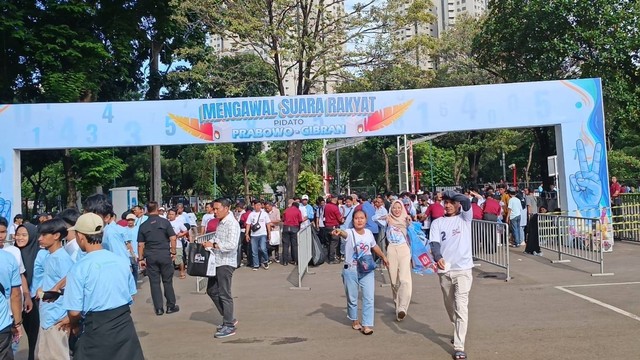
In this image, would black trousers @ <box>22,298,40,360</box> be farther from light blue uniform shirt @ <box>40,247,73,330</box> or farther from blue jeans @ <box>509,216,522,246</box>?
blue jeans @ <box>509,216,522,246</box>

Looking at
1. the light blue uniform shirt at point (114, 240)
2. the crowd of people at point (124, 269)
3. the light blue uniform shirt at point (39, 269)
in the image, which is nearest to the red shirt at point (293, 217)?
the crowd of people at point (124, 269)

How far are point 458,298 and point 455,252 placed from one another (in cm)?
53

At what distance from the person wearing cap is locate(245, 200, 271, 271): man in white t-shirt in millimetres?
10477

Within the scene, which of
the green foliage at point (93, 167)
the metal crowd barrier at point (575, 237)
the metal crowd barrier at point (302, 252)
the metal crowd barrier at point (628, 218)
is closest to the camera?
the metal crowd barrier at point (302, 252)

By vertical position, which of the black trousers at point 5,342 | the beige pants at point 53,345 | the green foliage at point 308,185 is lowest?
the beige pants at point 53,345

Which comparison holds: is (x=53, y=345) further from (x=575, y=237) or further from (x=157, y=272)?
(x=575, y=237)

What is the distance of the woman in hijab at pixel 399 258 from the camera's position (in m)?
8.20

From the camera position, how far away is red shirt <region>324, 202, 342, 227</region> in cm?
1529

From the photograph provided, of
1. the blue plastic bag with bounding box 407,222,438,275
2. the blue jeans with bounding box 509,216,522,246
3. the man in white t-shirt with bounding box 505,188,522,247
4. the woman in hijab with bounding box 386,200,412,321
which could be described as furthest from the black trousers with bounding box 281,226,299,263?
the woman in hijab with bounding box 386,200,412,321

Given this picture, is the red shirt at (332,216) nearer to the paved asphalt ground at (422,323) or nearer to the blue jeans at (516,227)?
the paved asphalt ground at (422,323)

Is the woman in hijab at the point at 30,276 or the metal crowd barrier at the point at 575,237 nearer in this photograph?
the woman in hijab at the point at 30,276

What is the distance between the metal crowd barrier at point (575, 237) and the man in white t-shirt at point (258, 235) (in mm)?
6905

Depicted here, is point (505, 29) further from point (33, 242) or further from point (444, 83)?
point (33, 242)

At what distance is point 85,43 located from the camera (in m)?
24.6
